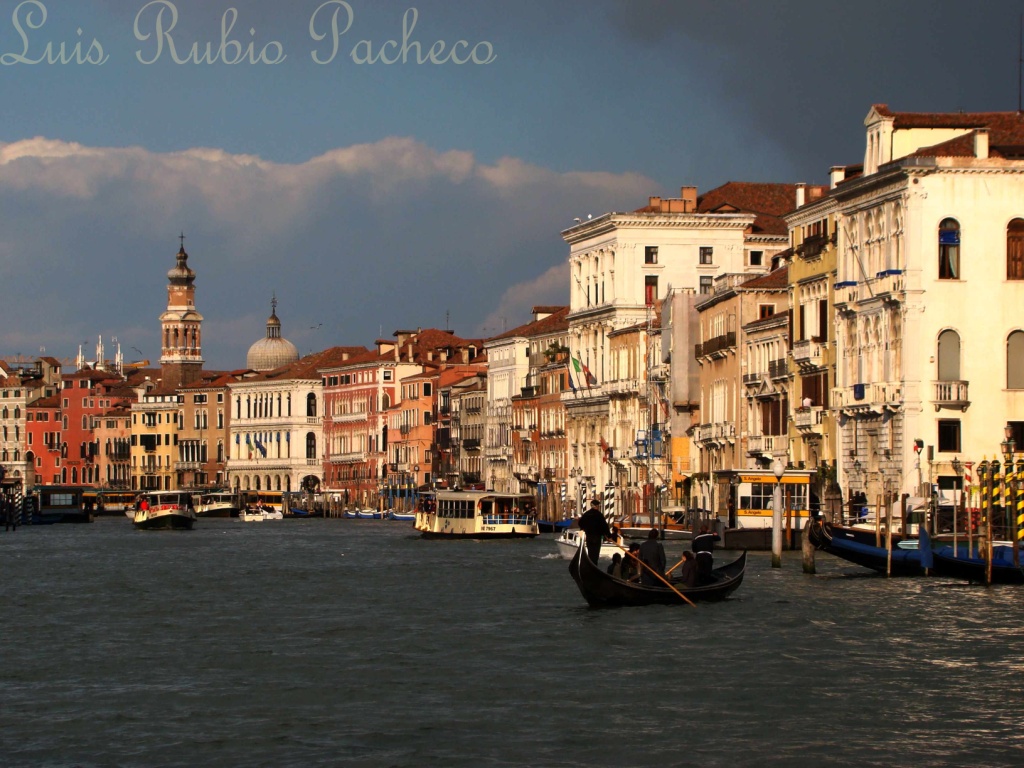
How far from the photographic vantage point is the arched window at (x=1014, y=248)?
4741 centimetres

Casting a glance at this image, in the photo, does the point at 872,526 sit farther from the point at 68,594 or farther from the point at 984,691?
the point at 984,691

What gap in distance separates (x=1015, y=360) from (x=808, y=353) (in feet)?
27.4

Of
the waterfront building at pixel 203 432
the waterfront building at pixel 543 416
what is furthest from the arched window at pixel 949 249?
the waterfront building at pixel 203 432

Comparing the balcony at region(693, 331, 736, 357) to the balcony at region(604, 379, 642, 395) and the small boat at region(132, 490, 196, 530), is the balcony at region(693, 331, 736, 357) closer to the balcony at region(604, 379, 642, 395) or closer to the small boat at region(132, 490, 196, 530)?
the balcony at region(604, 379, 642, 395)

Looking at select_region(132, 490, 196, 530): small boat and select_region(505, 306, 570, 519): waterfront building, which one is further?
select_region(505, 306, 570, 519): waterfront building

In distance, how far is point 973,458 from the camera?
47469 millimetres

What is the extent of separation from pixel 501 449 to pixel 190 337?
179 ft

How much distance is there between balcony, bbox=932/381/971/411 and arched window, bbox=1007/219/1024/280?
2560 millimetres

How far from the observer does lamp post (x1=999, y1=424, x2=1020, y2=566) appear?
33.0 meters

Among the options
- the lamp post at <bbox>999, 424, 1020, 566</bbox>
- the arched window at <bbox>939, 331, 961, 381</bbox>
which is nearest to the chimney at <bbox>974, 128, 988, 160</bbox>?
the arched window at <bbox>939, 331, 961, 381</bbox>

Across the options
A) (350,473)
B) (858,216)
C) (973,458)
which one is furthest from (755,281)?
(350,473)

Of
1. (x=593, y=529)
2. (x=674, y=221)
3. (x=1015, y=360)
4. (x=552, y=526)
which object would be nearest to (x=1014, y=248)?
(x=1015, y=360)

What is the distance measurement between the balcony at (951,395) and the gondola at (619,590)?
18494mm

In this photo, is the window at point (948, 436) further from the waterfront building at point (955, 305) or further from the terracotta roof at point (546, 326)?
the terracotta roof at point (546, 326)
